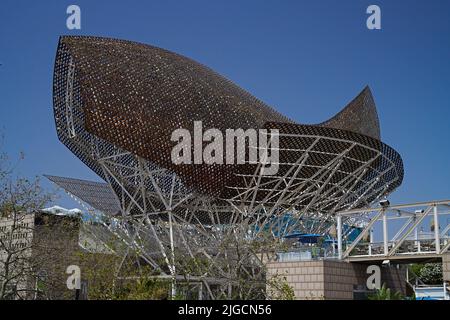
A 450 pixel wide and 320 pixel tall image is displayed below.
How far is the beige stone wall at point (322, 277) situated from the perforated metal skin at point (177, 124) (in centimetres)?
799

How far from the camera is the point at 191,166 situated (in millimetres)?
38000

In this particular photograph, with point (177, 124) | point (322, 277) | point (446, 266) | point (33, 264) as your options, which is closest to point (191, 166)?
point (177, 124)

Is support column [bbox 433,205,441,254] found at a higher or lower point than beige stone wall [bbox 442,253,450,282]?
higher

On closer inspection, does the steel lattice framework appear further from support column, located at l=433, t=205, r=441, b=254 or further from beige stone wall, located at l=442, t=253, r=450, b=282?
beige stone wall, located at l=442, t=253, r=450, b=282

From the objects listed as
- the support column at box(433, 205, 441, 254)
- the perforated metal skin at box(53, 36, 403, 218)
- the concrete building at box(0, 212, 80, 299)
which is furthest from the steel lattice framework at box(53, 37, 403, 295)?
the support column at box(433, 205, 441, 254)

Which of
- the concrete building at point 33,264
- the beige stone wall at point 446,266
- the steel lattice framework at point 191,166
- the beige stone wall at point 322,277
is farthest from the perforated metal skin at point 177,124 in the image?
the beige stone wall at point 446,266

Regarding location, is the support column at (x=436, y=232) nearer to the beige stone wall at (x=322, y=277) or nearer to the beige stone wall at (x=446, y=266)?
the beige stone wall at (x=446, y=266)

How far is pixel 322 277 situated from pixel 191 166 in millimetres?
12507

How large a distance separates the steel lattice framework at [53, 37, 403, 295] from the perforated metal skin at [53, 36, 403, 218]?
0.07m

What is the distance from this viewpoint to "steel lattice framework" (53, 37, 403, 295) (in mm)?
36312

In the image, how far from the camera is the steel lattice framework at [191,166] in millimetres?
36312

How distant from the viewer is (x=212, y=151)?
124 feet

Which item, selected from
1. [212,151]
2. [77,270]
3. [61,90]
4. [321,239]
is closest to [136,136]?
[212,151]
